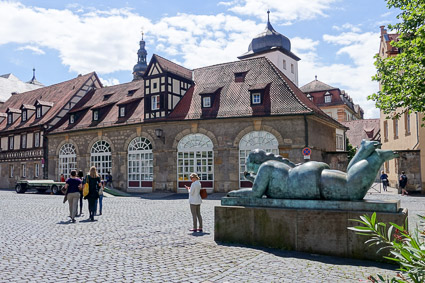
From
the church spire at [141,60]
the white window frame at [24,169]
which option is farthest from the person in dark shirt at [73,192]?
the church spire at [141,60]

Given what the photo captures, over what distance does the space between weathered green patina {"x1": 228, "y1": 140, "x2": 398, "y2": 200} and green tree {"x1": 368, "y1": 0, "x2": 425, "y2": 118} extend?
292 inches

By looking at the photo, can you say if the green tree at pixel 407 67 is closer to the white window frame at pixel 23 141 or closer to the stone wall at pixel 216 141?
the stone wall at pixel 216 141

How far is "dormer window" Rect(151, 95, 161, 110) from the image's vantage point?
2614 cm

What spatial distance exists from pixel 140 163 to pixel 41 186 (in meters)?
7.14

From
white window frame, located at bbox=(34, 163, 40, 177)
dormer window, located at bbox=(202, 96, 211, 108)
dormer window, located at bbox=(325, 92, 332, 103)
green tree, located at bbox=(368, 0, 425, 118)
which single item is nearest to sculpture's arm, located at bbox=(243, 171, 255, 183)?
green tree, located at bbox=(368, 0, 425, 118)

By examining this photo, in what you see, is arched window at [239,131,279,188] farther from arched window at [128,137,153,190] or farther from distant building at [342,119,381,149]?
distant building at [342,119,381,149]

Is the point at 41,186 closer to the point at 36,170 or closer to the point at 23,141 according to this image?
the point at 36,170

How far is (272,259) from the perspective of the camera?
6066 millimetres

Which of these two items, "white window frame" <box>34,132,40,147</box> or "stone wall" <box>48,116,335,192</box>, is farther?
"white window frame" <box>34,132,40,147</box>

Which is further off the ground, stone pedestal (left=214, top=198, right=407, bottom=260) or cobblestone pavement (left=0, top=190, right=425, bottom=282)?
stone pedestal (left=214, top=198, right=407, bottom=260)

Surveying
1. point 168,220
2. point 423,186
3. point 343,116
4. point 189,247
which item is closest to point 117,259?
point 189,247

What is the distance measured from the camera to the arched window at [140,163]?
26.0 metres

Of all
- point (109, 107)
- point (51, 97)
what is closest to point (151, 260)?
point (109, 107)

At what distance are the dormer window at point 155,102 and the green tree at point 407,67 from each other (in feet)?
49.1
